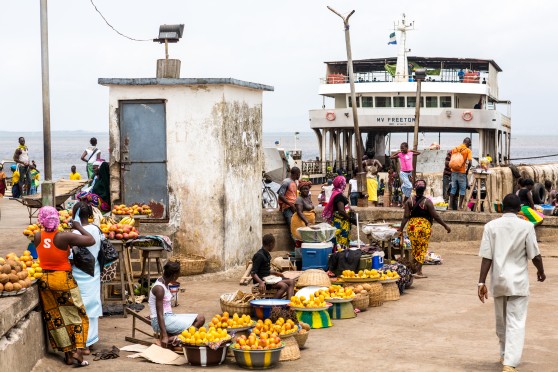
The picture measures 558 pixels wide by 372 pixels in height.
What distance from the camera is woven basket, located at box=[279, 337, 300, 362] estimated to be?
378 inches

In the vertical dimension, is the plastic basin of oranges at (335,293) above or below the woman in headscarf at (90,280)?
below

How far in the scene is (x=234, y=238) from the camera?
15.2m

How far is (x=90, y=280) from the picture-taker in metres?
9.83

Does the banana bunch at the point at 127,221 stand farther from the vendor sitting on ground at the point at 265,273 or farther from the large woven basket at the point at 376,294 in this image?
the large woven basket at the point at 376,294

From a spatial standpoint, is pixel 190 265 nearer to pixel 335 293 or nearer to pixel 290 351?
pixel 335 293

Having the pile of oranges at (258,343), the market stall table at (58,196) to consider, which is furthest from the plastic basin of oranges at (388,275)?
the market stall table at (58,196)

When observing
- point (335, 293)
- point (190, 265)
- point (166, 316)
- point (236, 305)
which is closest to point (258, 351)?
point (166, 316)

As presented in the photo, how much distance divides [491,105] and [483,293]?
50.0 m

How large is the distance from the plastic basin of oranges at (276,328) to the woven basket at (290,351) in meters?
0.09

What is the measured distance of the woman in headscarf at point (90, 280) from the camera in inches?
383

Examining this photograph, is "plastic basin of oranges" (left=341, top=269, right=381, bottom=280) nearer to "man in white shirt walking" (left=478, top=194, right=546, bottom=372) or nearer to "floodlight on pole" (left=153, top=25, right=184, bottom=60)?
"man in white shirt walking" (left=478, top=194, right=546, bottom=372)

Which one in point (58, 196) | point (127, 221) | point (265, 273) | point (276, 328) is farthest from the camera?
point (58, 196)

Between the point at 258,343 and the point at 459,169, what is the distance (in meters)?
11.3

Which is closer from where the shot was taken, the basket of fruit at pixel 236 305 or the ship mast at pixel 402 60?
the basket of fruit at pixel 236 305
